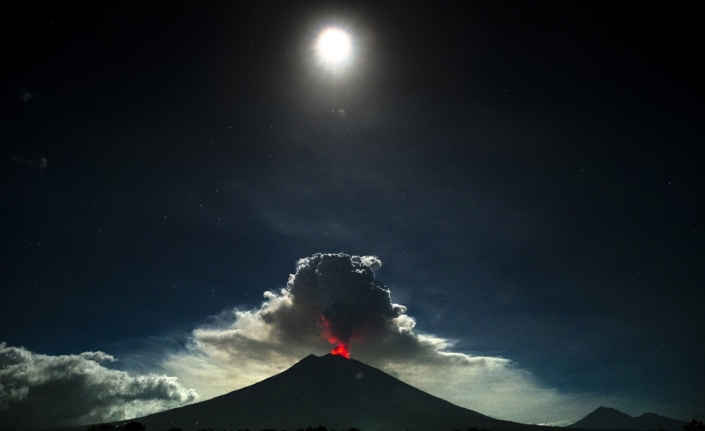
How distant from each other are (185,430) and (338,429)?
75441 millimetres

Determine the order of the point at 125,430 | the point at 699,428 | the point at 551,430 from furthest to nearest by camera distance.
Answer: the point at 551,430 → the point at 699,428 → the point at 125,430

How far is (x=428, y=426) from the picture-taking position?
633 ft

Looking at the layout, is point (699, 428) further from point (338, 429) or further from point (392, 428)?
point (338, 429)

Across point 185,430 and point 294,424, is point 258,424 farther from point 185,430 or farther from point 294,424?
point 185,430

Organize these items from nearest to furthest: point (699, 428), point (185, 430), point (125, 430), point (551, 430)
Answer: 1. point (125, 430)
2. point (699, 428)
3. point (551, 430)
4. point (185, 430)

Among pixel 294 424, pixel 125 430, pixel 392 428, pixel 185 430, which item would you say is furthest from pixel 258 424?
pixel 125 430

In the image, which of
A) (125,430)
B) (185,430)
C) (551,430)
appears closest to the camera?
(125,430)

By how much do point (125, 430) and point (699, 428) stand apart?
12546cm

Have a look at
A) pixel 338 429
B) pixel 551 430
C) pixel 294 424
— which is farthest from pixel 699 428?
pixel 294 424

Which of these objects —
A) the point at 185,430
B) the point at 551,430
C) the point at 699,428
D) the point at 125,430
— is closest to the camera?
the point at 125,430

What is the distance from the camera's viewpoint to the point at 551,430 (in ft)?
603

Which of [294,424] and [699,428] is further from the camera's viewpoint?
[294,424]

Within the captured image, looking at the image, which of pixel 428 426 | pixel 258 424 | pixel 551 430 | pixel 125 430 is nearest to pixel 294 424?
pixel 258 424

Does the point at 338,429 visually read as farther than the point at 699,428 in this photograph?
Yes
